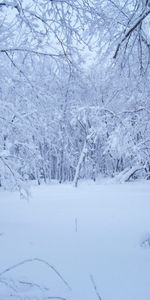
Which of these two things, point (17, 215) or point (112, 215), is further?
point (17, 215)

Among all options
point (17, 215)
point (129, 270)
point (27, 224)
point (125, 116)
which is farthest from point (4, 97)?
point (125, 116)

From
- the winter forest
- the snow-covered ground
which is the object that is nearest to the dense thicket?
the winter forest

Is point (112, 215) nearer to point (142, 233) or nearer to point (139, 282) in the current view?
point (142, 233)

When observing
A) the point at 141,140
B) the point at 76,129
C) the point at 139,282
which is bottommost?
the point at 139,282

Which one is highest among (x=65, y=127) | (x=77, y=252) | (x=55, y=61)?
(x=55, y=61)

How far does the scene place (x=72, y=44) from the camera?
5.40 metres

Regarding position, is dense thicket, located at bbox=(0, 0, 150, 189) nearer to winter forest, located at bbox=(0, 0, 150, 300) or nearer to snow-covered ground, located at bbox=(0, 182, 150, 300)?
winter forest, located at bbox=(0, 0, 150, 300)

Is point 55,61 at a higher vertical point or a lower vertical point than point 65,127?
higher

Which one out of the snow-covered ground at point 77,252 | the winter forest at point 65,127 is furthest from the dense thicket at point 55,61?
the snow-covered ground at point 77,252

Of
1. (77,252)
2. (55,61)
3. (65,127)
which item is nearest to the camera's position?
Answer: (55,61)

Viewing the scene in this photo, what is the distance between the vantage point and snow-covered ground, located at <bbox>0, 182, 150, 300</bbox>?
4.85m

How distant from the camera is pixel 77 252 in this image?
668cm

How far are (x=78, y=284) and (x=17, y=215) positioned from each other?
20.1ft

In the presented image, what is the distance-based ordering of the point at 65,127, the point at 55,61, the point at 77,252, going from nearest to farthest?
the point at 55,61
the point at 77,252
the point at 65,127
